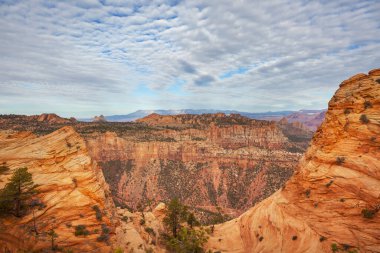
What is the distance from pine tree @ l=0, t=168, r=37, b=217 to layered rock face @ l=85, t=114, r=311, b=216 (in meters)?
83.5

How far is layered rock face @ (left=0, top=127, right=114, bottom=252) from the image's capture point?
2730 centimetres

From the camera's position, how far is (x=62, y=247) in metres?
27.9

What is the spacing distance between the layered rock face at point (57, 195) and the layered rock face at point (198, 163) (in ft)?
258

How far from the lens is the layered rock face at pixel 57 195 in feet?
89.6

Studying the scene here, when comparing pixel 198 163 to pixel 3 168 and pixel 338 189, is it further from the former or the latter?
pixel 3 168

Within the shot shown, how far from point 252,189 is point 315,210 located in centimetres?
8980

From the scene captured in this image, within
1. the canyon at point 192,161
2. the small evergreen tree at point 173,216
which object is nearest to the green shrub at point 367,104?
the small evergreen tree at point 173,216

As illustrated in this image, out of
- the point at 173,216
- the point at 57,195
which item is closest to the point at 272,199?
the point at 173,216

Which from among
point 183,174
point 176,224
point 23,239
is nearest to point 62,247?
point 23,239

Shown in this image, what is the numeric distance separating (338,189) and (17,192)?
128 ft

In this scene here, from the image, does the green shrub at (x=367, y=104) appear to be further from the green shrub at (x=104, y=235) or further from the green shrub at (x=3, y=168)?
the green shrub at (x=3, y=168)

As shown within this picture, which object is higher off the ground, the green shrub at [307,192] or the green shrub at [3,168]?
the green shrub at [3,168]

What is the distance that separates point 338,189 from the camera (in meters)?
32.9

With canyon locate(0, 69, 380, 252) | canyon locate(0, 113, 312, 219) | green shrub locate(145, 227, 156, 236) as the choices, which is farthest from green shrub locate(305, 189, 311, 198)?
canyon locate(0, 113, 312, 219)
